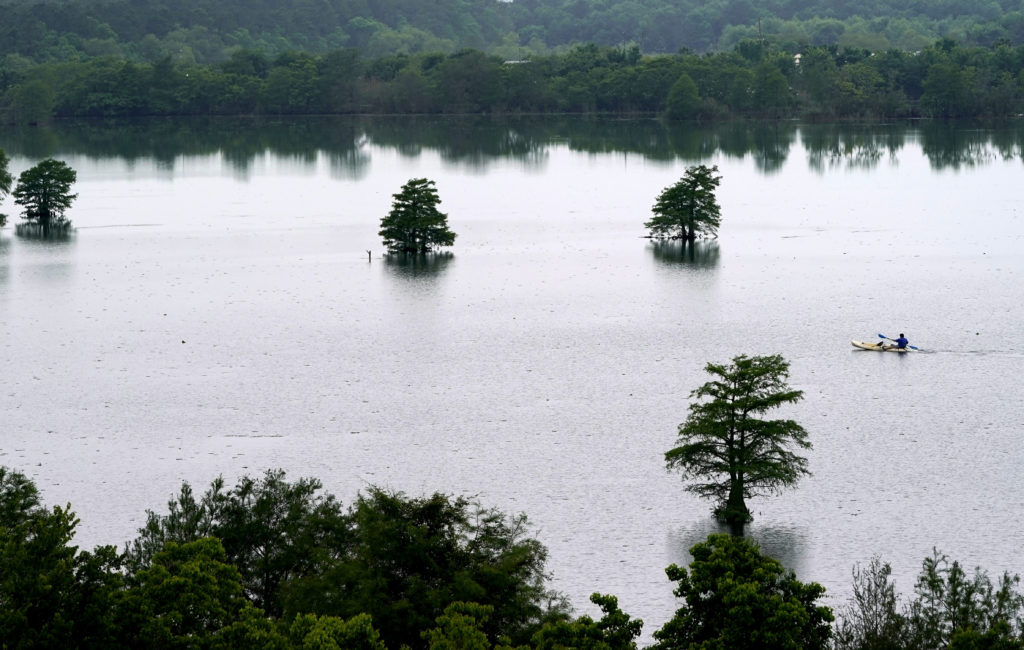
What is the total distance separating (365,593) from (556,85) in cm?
11686

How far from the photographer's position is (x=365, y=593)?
18562 mm

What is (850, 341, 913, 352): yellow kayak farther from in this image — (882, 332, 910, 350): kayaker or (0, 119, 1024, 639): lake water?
(0, 119, 1024, 639): lake water

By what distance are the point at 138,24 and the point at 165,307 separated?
152579 mm

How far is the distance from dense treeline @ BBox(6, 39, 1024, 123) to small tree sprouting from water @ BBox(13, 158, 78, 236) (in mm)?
63517

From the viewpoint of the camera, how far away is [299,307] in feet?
158

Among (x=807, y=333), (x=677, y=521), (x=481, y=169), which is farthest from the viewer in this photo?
(x=481, y=169)

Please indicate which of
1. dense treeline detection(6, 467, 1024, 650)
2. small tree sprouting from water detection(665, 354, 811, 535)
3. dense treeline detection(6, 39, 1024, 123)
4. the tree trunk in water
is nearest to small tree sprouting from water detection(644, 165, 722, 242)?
small tree sprouting from water detection(665, 354, 811, 535)

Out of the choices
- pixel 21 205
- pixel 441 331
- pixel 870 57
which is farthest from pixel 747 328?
pixel 870 57

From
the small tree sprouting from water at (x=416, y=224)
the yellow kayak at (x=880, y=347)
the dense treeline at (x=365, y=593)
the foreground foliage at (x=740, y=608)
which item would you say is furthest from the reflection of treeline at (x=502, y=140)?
the foreground foliage at (x=740, y=608)

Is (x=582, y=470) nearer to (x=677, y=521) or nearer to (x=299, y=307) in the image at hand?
(x=677, y=521)

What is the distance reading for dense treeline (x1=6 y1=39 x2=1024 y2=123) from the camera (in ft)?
395

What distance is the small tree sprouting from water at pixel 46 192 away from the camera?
67.6m

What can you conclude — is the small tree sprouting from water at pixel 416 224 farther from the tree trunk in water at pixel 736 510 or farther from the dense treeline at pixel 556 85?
the dense treeline at pixel 556 85

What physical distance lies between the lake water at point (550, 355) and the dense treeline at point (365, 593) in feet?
15.3
